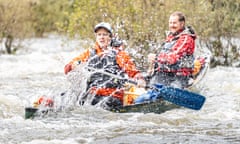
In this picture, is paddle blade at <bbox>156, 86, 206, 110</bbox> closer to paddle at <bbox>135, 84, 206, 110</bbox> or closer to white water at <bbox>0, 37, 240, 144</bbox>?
paddle at <bbox>135, 84, 206, 110</bbox>

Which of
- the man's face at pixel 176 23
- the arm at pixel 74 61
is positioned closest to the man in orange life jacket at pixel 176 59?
the man's face at pixel 176 23

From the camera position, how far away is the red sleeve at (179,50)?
29.8ft

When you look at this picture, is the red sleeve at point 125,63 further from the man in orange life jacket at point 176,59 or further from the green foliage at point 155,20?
the green foliage at point 155,20

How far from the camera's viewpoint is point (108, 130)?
7535mm

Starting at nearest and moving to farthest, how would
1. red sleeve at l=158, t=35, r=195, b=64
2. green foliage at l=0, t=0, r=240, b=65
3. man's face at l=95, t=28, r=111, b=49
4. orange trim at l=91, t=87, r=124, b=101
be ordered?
orange trim at l=91, t=87, r=124, b=101 < man's face at l=95, t=28, r=111, b=49 < red sleeve at l=158, t=35, r=195, b=64 < green foliage at l=0, t=0, r=240, b=65

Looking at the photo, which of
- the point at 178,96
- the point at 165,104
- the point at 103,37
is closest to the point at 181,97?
the point at 178,96

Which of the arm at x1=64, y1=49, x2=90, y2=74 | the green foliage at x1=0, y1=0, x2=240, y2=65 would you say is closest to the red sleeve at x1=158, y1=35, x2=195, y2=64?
the arm at x1=64, y1=49, x2=90, y2=74

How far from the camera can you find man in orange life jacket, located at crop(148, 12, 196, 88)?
9.12m

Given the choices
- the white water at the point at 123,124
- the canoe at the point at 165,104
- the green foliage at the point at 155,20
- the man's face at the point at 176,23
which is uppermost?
the green foliage at the point at 155,20

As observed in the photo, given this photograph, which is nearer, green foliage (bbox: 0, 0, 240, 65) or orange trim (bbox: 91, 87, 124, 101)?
orange trim (bbox: 91, 87, 124, 101)

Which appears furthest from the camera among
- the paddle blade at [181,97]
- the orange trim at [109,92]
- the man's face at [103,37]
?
the man's face at [103,37]

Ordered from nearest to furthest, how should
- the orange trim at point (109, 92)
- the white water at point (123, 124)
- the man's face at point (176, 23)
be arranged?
1. the white water at point (123, 124)
2. the orange trim at point (109, 92)
3. the man's face at point (176, 23)

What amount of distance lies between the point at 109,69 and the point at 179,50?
1160 millimetres

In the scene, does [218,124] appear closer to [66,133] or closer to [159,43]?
[66,133]
